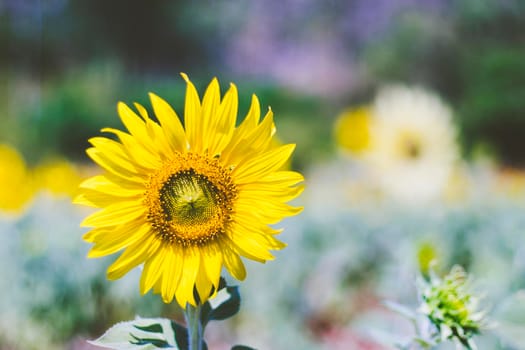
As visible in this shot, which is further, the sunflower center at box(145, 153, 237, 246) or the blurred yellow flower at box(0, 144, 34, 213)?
the blurred yellow flower at box(0, 144, 34, 213)

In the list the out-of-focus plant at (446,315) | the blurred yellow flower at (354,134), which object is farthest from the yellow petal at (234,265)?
the blurred yellow flower at (354,134)

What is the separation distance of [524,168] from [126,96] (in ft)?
18.5

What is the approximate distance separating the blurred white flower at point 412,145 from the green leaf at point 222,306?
101 inches

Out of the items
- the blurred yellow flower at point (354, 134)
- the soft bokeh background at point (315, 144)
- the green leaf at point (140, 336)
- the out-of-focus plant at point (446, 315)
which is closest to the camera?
the green leaf at point (140, 336)

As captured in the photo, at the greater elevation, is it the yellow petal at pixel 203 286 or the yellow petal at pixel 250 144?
the yellow petal at pixel 250 144

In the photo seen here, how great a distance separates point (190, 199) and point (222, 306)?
0.16 meters

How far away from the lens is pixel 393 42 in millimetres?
10141

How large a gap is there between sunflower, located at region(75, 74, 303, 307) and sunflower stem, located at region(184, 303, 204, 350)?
17 millimetres

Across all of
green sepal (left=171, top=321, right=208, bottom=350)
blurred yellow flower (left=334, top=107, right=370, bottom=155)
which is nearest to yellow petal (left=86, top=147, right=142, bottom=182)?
green sepal (left=171, top=321, right=208, bottom=350)

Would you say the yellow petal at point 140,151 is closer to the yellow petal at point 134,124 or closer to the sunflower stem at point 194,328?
the yellow petal at point 134,124

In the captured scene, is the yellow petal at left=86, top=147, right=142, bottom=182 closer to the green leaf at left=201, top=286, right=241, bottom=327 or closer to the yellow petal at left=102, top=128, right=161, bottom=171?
the yellow petal at left=102, top=128, right=161, bottom=171

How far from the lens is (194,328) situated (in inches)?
34.7

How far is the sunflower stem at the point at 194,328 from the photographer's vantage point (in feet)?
2.90

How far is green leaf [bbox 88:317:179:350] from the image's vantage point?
85 cm
